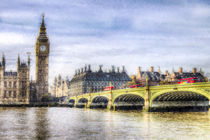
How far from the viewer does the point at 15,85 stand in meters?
176

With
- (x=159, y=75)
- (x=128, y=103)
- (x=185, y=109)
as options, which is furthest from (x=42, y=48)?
(x=185, y=109)

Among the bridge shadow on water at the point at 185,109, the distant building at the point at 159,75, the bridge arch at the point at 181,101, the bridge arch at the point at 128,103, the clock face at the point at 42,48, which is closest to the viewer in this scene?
the bridge arch at the point at 181,101

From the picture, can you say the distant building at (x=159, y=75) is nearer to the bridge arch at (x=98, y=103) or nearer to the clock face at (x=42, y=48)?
the bridge arch at (x=98, y=103)

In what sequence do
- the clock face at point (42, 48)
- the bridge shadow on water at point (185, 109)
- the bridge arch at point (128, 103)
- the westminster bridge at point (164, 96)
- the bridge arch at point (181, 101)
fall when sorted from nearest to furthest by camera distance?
the westminster bridge at point (164, 96) → the bridge arch at point (181, 101) → the bridge shadow on water at point (185, 109) → the bridge arch at point (128, 103) → the clock face at point (42, 48)

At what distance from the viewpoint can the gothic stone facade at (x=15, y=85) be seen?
17300cm

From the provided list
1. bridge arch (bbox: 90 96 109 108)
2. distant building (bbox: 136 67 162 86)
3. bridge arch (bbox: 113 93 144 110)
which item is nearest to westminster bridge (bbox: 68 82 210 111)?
bridge arch (bbox: 113 93 144 110)

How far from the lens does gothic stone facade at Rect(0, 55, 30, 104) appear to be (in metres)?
173

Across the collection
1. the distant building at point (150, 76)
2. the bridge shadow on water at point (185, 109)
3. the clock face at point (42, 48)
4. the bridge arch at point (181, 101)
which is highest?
the clock face at point (42, 48)

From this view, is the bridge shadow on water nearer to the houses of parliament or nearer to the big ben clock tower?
the houses of parliament

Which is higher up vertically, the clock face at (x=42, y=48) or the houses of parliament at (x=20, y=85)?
→ the clock face at (x=42, y=48)

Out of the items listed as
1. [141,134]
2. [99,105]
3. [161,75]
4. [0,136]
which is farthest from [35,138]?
[161,75]

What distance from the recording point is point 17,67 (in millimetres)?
179500

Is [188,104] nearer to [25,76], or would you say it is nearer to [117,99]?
[117,99]

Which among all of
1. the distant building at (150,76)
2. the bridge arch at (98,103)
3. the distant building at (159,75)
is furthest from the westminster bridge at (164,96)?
the distant building at (150,76)
